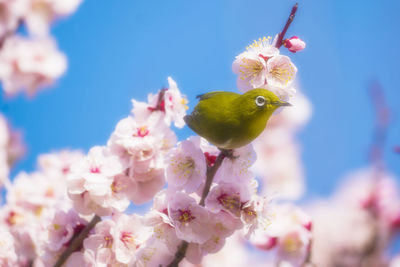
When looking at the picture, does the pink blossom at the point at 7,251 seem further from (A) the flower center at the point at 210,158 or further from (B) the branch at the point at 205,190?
(A) the flower center at the point at 210,158

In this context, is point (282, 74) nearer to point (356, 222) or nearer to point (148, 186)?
point (148, 186)

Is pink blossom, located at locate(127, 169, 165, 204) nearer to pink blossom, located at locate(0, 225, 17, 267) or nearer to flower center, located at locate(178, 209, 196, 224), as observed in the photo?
flower center, located at locate(178, 209, 196, 224)

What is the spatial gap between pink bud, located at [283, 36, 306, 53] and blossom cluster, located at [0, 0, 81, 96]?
193cm

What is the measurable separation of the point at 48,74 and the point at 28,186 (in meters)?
1.30

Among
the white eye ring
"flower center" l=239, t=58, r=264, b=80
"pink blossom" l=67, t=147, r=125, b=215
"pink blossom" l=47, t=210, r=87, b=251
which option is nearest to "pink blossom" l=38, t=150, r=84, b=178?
"pink blossom" l=47, t=210, r=87, b=251

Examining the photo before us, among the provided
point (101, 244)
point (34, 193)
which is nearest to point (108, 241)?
point (101, 244)

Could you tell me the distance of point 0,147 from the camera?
8.69 feet

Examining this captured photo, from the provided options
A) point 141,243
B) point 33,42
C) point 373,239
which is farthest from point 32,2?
point 373,239

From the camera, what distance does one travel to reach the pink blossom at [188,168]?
99 centimetres

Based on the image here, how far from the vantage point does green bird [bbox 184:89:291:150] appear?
85cm

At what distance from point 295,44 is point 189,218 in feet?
1.50

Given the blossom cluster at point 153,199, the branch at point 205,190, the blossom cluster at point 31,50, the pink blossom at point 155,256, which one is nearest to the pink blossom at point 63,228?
the blossom cluster at point 153,199

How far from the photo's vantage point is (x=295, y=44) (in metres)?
0.93

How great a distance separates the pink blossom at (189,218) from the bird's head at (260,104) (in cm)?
26
